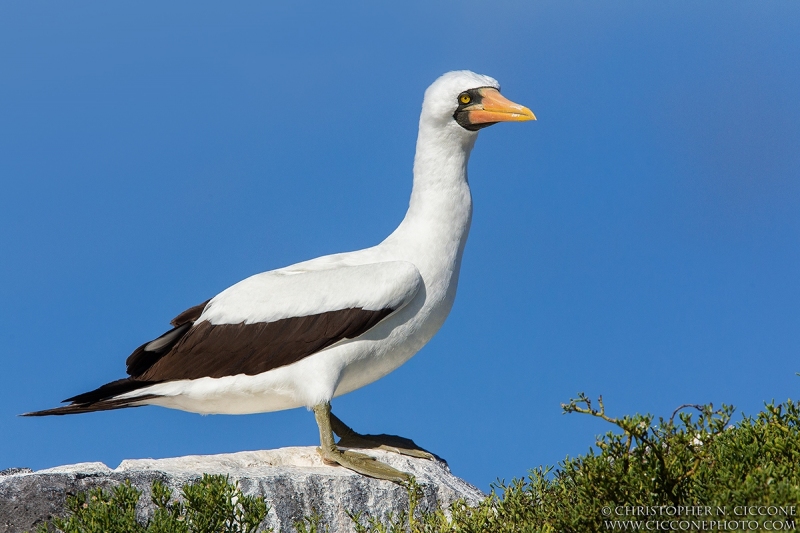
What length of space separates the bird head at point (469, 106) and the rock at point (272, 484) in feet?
11.2

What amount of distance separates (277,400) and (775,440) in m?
4.77

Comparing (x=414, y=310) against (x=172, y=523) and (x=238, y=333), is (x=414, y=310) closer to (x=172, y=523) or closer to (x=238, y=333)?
(x=238, y=333)

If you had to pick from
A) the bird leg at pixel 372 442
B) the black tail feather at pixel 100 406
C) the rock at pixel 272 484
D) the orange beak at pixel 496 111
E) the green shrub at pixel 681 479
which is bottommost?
the green shrub at pixel 681 479

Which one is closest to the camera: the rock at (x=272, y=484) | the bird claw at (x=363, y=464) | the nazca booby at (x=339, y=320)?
the rock at (x=272, y=484)

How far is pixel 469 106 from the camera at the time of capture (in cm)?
955

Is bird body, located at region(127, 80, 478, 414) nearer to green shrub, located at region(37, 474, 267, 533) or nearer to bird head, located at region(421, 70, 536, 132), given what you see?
bird head, located at region(421, 70, 536, 132)

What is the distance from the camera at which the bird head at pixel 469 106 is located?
9453 mm

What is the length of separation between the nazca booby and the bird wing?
0.01 metres

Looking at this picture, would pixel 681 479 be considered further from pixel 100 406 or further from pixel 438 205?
pixel 100 406

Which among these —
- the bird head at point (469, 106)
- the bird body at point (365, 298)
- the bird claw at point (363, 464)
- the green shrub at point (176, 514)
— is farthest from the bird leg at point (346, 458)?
the bird head at point (469, 106)

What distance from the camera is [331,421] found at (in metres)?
9.47

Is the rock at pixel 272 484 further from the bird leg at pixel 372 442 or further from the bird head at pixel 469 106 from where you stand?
the bird head at pixel 469 106

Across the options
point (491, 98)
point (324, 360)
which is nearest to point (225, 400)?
point (324, 360)

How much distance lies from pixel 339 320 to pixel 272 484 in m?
1.64
